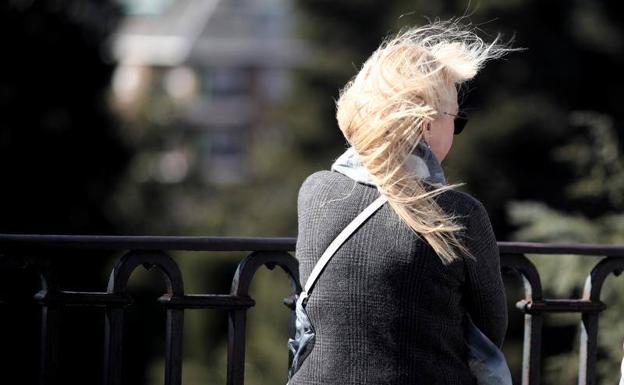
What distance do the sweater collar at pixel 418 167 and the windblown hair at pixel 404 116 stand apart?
20mm

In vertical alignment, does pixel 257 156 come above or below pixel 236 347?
above

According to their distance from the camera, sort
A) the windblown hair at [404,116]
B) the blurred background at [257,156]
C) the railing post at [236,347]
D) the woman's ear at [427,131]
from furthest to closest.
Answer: the blurred background at [257,156]
the railing post at [236,347]
the woman's ear at [427,131]
the windblown hair at [404,116]

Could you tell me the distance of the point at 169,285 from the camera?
3496 mm

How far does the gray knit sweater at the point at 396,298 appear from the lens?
262 centimetres

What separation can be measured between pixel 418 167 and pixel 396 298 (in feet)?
1.03

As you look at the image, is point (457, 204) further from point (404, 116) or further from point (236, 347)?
point (236, 347)

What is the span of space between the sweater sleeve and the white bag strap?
0.23m

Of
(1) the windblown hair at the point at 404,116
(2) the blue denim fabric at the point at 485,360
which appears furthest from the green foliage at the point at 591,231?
(1) the windblown hair at the point at 404,116

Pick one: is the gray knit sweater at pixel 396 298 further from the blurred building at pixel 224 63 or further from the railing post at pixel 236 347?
the blurred building at pixel 224 63

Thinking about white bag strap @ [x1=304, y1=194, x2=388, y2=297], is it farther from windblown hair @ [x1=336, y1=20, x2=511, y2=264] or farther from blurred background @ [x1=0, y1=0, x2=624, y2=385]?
blurred background @ [x1=0, y1=0, x2=624, y2=385]

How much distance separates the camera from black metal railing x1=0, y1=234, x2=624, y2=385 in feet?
11.2

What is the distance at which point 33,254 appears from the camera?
340 cm

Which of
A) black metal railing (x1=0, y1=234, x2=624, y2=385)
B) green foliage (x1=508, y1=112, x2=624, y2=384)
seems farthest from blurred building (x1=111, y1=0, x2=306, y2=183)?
black metal railing (x1=0, y1=234, x2=624, y2=385)

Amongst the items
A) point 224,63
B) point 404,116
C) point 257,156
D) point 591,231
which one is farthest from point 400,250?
point 224,63
